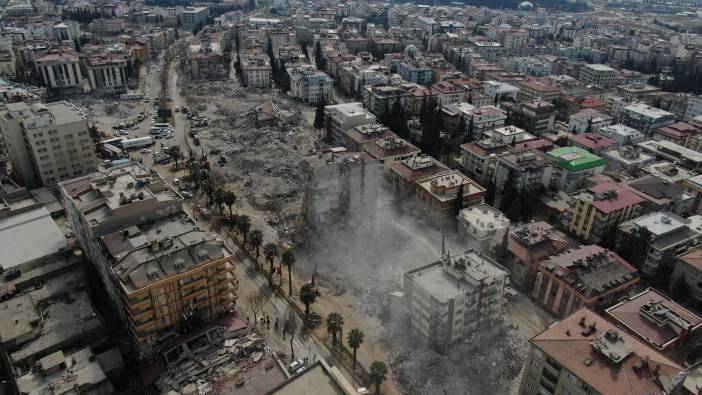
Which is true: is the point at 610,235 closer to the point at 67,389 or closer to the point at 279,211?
the point at 279,211

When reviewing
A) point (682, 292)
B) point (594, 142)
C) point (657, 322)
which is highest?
point (657, 322)

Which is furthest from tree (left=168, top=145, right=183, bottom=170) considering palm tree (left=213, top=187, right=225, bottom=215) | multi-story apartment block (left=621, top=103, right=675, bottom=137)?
multi-story apartment block (left=621, top=103, right=675, bottom=137)

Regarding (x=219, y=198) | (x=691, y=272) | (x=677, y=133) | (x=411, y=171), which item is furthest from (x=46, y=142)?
(x=677, y=133)

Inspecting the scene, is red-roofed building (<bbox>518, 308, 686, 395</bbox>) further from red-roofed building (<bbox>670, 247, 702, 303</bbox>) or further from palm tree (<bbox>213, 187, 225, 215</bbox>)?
palm tree (<bbox>213, 187, 225, 215</bbox>)

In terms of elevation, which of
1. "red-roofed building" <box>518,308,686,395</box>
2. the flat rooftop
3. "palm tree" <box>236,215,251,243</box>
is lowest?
"palm tree" <box>236,215,251,243</box>

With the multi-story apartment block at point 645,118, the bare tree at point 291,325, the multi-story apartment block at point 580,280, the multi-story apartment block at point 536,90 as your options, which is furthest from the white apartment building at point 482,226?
the multi-story apartment block at point 536,90

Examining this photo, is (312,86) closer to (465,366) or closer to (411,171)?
(411,171)

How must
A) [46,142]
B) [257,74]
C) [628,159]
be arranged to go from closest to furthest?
[46,142] → [628,159] → [257,74]
